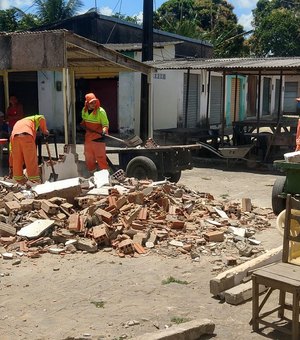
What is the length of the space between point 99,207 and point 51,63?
4375mm

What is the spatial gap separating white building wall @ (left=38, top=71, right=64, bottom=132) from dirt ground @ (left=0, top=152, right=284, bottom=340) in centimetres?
1549

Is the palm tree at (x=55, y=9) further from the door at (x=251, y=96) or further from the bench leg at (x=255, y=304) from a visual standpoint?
the bench leg at (x=255, y=304)

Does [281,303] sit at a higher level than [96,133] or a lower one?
lower

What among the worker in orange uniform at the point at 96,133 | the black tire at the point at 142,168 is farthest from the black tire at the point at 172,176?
the worker in orange uniform at the point at 96,133

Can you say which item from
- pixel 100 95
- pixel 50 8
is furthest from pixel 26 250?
pixel 50 8

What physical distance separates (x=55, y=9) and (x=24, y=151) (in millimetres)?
20624

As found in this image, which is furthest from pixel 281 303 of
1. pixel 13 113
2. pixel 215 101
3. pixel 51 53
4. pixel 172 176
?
pixel 215 101

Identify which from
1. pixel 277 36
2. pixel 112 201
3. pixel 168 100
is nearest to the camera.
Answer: pixel 112 201

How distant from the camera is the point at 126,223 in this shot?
23.5ft

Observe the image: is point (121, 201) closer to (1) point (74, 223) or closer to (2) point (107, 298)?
(1) point (74, 223)

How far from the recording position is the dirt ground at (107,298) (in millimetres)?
4465

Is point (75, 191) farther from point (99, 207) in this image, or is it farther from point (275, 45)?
point (275, 45)

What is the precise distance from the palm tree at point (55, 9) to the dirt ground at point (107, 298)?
942 inches

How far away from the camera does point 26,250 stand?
653 cm
